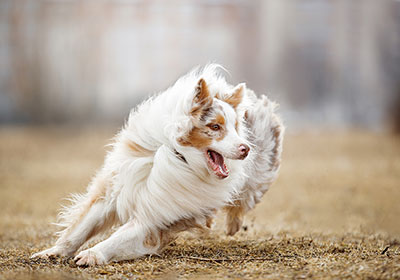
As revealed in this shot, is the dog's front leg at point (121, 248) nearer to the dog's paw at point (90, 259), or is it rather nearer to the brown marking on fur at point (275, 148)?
the dog's paw at point (90, 259)

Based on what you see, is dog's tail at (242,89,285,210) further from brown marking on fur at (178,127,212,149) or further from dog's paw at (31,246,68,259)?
dog's paw at (31,246,68,259)

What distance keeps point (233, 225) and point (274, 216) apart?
2.92 meters

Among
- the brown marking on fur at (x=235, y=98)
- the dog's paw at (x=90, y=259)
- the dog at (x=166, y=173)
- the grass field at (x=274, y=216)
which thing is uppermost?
the brown marking on fur at (x=235, y=98)

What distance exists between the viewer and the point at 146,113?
15.7 ft

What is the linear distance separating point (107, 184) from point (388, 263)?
2353 mm

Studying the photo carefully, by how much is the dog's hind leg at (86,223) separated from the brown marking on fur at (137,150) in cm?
38

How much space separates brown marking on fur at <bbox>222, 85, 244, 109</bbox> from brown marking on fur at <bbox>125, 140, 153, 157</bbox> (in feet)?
2.57

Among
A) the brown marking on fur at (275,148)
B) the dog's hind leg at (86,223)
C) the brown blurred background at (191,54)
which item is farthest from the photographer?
the brown blurred background at (191,54)

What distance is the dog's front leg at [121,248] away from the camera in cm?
428

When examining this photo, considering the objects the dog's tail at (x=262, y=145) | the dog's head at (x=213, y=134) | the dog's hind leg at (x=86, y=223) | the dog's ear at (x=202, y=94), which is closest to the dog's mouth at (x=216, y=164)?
the dog's head at (x=213, y=134)

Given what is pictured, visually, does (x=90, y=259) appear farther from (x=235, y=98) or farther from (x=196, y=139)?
(x=235, y=98)

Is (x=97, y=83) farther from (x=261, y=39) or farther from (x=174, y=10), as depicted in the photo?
(x=261, y=39)

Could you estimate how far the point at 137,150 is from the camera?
15.3ft

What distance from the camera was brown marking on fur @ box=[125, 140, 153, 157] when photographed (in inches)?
181
